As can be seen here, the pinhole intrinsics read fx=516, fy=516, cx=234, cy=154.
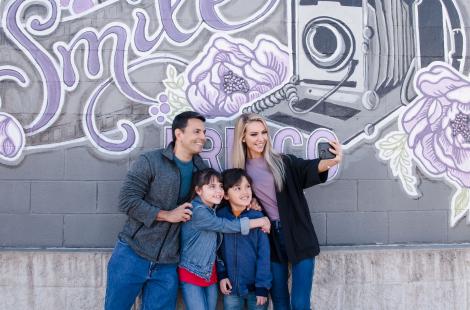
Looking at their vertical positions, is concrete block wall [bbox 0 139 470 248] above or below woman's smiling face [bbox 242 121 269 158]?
below

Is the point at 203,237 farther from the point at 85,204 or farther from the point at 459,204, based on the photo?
the point at 459,204

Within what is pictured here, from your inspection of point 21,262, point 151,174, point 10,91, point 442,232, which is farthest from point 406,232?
point 10,91

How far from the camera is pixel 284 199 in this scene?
144 inches

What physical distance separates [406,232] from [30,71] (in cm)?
339

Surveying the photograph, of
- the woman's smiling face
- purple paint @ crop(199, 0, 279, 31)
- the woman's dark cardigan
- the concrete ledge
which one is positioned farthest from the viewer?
purple paint @ crop(199, 0, 279, 31)

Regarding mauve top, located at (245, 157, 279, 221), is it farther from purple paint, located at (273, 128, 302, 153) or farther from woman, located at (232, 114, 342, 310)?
purple paint, located at (273, 128, 302, 153)

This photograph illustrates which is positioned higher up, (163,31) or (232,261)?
(163,31)

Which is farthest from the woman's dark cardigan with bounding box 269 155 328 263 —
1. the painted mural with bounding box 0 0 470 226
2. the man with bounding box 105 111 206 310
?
the man with bounding box 105 111 206 310

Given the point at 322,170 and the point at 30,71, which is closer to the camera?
the point at 322,170

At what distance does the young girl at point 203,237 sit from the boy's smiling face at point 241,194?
77 mm

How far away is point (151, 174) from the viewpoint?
11.9 ft

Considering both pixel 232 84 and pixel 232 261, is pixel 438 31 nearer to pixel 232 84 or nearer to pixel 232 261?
pixel 232 84

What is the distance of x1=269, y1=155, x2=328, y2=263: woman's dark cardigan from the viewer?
11.9ft

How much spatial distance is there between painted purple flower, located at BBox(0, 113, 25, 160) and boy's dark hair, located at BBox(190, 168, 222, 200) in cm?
157
